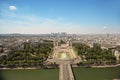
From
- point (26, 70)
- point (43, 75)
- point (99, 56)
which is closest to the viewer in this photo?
point (43, 75)

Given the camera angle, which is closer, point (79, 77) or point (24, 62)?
point (79, 77)

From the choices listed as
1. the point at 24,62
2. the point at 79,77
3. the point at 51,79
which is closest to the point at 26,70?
the point at 24,62

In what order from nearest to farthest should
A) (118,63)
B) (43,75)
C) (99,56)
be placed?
1. (43,75)
2. (118,63)
3. (99,56)

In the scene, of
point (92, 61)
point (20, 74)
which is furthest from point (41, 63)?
point (92, 61)

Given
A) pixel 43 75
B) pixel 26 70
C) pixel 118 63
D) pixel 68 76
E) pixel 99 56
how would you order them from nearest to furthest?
pixel 68 76 < pixel 43 75 < pixel 26 70 < pixel 118 63 < pixel 99 56

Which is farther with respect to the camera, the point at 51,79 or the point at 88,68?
the point at 88,68

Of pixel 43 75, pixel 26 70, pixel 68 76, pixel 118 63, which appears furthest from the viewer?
pixel 118 63

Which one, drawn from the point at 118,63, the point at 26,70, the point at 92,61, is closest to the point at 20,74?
the point at 26,70

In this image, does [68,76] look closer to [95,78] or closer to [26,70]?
[95,78]

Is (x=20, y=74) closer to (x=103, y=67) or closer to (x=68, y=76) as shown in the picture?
(x=68, y=76)
